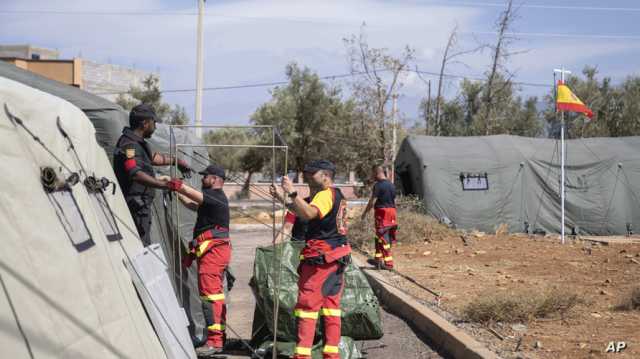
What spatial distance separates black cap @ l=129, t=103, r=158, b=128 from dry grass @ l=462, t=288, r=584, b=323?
4077 millimetres

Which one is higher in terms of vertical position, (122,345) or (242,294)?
(122,345)

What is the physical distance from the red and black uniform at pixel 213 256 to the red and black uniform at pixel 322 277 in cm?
105

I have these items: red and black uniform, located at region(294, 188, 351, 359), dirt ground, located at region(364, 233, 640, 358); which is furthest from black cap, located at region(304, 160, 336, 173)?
dirt ground, located at region(364, 233, 640, 358)

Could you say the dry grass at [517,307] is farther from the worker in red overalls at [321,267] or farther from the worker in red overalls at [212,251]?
the worker in red overalls at [212,251]

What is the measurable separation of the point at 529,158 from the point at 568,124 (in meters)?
16.7

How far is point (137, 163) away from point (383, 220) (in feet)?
21.9

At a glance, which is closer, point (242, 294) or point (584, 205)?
point (242, 294)

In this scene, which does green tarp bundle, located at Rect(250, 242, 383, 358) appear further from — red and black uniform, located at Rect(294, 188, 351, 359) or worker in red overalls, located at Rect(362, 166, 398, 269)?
worker in red overalls, located at Rect(362, 166, 398, 269)

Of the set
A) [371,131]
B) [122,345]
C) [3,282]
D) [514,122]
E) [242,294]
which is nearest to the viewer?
[3,282]

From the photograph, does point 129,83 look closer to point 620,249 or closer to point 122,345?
point 620,249

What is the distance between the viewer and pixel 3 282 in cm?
291

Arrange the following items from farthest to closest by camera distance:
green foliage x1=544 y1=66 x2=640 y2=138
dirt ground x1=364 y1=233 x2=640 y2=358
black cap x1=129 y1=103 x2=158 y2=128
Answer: green foliage x1=544 y1=66 x2=640 y2=138 < dirt ground x1=364 y1=233 x2=640 y2=358 < black cap x1=129 y1=103 x2=158 y2=128

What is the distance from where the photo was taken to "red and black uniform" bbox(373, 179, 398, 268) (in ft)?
39.5

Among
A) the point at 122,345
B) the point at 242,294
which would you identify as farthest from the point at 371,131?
the point at 122,345
